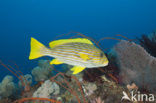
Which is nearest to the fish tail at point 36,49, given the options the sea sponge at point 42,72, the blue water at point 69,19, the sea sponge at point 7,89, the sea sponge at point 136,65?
the sea sponge at point 136,65

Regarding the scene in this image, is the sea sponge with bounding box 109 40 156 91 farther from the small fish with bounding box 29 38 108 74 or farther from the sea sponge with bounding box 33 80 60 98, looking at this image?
the sea sponge with bounding box 33 80 60 98

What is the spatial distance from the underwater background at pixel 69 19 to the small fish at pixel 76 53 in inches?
3042

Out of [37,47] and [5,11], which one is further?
[5,11]

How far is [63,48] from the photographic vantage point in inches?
64.4

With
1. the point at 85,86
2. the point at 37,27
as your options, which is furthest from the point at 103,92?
the point at 37,27

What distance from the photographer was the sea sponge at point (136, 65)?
256 cm

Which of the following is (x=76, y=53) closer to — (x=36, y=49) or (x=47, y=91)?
(x=36, y=49)

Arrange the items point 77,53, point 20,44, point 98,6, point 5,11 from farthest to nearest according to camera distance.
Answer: point 98,6 → point 5,11 → point 20,44 → point 77,53

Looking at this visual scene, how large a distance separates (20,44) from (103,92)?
8710cm

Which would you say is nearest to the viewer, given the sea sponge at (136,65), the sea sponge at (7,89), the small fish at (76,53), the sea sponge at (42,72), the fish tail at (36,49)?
the small fish at (76,53)

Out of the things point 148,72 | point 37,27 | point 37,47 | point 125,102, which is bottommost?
point 125,102

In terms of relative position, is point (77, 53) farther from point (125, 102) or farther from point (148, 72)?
point (148, 72)

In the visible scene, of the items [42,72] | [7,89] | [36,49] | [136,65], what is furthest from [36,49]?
[7,89]

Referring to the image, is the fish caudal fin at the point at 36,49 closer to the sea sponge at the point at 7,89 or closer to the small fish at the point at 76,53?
the small fish at the point at 76,53
